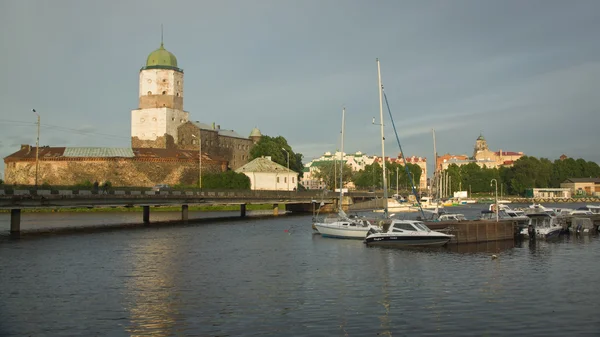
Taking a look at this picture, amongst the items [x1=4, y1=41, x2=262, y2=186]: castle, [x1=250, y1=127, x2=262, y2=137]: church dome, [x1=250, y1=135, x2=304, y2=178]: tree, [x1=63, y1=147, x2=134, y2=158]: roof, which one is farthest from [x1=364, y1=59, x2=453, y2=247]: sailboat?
[x1=250, y1=127, x2=262, y2=137]: church dome

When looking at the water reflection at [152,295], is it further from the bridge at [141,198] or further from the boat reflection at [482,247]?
the boat reflection at [482,247]

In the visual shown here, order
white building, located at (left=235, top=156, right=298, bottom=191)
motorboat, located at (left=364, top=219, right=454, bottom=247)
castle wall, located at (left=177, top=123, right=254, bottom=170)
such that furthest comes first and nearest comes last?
castle wall, located at (left=177, top=123, right=254, bottom=170) → white building, located at (left=235, top=156, right=298, bottom=191) → motorboat, located at (left=364, top=219, right=454, bottom=247)

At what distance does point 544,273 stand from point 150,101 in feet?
433

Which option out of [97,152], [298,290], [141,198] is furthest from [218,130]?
[298,290]

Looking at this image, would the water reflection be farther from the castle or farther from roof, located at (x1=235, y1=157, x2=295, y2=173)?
roof, located at (x1=235, y1=157, x2=295, y2=173)

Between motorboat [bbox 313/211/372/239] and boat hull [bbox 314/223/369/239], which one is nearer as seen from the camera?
boat hull [bbox 314/223/369/239]

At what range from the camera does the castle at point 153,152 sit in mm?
131000

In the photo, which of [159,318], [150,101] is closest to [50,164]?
[150,101]

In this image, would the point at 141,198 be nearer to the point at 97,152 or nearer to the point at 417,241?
the point at 417,241

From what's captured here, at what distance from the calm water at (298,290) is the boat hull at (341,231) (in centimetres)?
373

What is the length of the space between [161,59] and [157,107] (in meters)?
12.3

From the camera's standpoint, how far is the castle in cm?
13100

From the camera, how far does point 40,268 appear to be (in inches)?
1513

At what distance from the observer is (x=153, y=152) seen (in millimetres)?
137500
